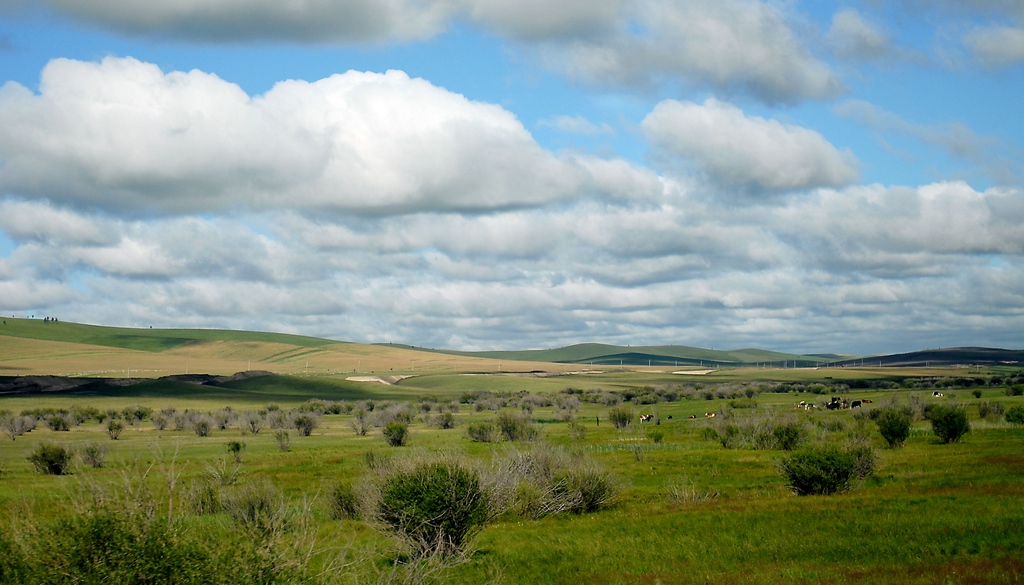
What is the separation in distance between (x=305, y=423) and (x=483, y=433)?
1867 cm

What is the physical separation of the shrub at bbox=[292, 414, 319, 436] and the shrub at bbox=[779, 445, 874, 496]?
45.6m

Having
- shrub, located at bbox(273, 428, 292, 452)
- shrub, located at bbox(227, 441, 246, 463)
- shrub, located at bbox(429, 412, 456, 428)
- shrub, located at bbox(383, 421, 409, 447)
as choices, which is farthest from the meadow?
shrub, located at bbox(429, 412, 456, 428)

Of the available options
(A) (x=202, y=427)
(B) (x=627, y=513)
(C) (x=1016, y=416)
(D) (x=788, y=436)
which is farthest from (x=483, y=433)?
(C) (x=1016, y=416)

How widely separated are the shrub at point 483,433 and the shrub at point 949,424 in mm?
25318

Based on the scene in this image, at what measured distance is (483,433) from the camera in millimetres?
54656

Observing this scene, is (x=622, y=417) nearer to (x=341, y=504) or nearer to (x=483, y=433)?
(x=483, y=433)

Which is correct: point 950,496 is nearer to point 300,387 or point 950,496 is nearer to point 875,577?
point 875,577

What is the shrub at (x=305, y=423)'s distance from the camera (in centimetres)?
6538

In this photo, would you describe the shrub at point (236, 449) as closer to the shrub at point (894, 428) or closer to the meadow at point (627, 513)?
the meadow at point (627, 513)

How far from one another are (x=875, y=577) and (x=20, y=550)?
1371 centimetres

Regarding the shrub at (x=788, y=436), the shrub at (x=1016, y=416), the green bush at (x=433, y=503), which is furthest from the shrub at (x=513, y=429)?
the green bush at (x=433, y=503)

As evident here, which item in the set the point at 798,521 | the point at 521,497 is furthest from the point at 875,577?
the point at 521,497

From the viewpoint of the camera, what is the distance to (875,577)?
15.1m

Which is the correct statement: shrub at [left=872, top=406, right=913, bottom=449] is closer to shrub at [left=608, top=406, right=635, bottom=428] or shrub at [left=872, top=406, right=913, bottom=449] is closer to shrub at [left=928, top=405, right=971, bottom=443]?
shrub at [left=928, top=405, right=971, bottom=443]
